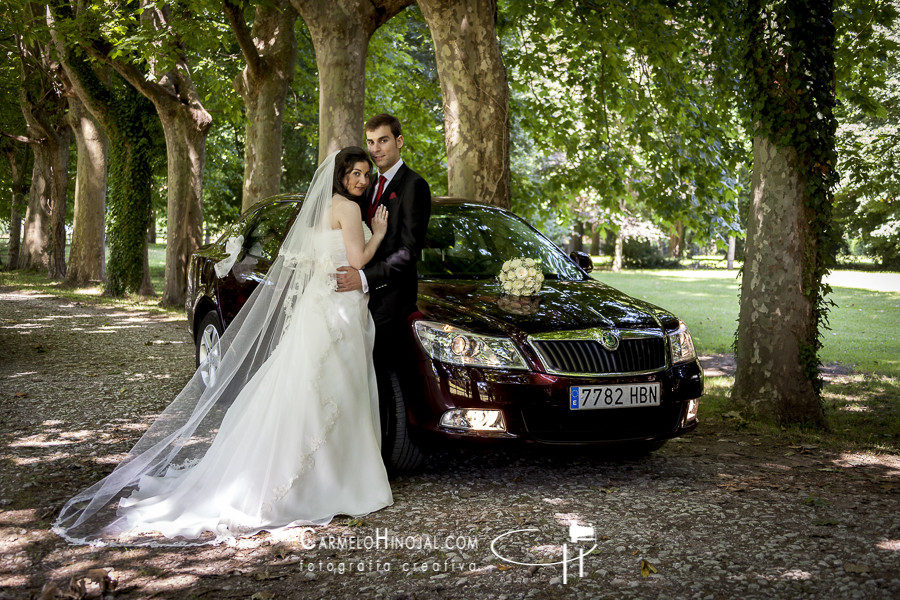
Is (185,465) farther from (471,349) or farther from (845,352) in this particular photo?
(845,352)

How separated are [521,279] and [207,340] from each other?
347cm

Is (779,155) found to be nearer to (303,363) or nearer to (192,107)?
(303,363)

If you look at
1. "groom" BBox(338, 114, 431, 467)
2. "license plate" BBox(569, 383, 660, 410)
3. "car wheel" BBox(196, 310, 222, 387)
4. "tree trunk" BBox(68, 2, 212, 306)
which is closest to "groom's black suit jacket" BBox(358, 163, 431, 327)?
"groom" BBox(338, 114, 431, 467)

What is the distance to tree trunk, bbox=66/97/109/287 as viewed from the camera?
64.5ft

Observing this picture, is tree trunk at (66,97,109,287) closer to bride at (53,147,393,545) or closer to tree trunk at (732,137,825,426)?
bride at (53,147,393,545)

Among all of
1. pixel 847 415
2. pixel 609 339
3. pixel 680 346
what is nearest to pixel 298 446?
pixel 609 339

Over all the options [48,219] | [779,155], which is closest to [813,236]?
[779,155]

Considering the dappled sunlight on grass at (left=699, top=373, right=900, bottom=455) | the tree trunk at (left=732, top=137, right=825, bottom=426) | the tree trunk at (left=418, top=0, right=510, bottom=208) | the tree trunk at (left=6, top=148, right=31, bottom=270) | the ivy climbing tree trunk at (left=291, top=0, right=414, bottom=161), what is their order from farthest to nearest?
the tree trunk at (left=6, top=148, right=31, bottom=270)
the ivy climbing tree trunk at (left=291, top=0, right=414, bottom=161)
the tree trunk at (left=418, top=0, right=510, bottom=208)
the tree trunk at (left=732, top=137, right=825, bottom=426)
the dappled sunlight on grass at (left=699, top=373, right=900, bottom=455)

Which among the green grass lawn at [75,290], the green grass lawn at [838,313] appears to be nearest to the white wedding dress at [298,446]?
the green grass lawn at [838,313]

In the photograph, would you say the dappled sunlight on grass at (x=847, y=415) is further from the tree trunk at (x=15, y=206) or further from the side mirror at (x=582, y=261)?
the tree trunk at (x=15, y=206)

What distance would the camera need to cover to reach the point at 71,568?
12.0ft

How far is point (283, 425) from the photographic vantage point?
4574 millimetres

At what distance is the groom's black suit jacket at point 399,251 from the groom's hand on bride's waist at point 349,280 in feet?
0.19

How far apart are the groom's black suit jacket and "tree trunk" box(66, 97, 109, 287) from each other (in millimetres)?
16697
